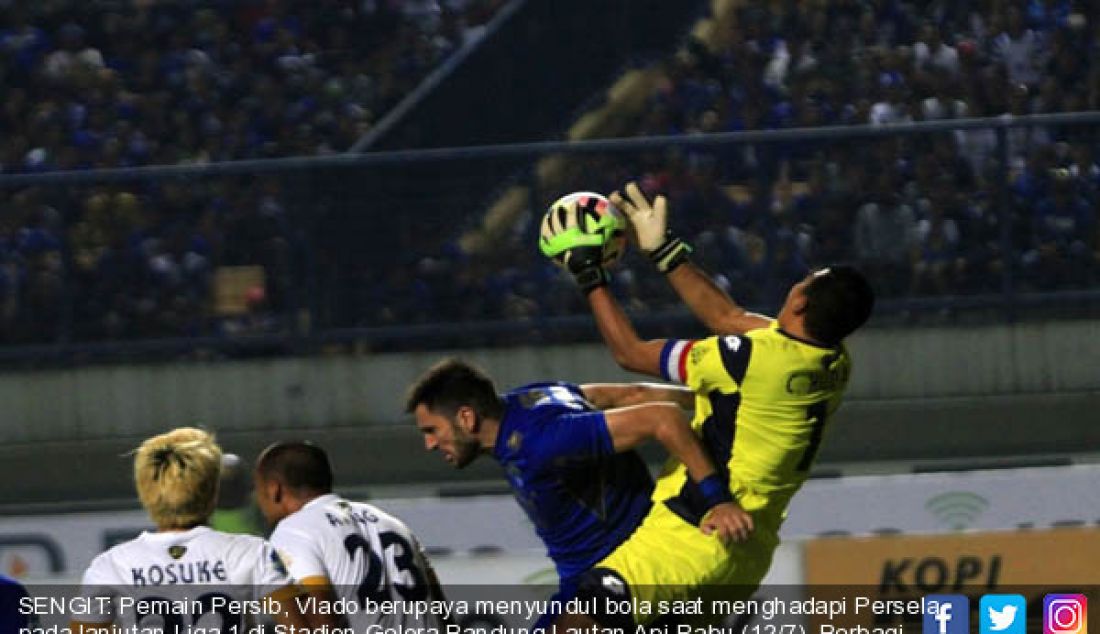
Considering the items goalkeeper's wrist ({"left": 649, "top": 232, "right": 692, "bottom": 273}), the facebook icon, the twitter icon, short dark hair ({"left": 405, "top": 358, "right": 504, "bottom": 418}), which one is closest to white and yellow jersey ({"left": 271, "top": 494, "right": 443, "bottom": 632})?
short dark hair ({"left": 405, "top": 358, "right": 504, "bottom": 418})

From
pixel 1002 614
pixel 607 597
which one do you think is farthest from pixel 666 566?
pixel 1002 614

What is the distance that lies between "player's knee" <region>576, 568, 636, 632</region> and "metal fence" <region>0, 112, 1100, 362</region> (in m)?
6.43

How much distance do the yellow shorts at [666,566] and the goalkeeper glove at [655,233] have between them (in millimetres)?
781

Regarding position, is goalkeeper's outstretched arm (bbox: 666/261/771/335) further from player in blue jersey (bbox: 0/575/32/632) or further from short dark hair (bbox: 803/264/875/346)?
player in blue jersey (bbox: 0/575/32/632)

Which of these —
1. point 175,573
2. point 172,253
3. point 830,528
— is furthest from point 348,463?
point 175,573

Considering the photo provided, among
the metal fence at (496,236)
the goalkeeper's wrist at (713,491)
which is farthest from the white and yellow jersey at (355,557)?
the metal fence at (496,236)

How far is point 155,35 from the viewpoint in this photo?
17.0m

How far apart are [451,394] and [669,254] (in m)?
0.86

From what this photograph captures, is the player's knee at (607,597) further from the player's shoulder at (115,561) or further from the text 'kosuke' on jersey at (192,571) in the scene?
the player's shoulder at (115,561)

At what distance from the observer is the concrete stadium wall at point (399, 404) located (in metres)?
13.0

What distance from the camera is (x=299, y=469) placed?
20.6 ft

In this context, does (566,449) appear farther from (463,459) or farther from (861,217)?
(861,217)

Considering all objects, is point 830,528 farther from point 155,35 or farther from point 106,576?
point 155,35

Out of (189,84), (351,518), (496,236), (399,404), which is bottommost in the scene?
(351,518)
